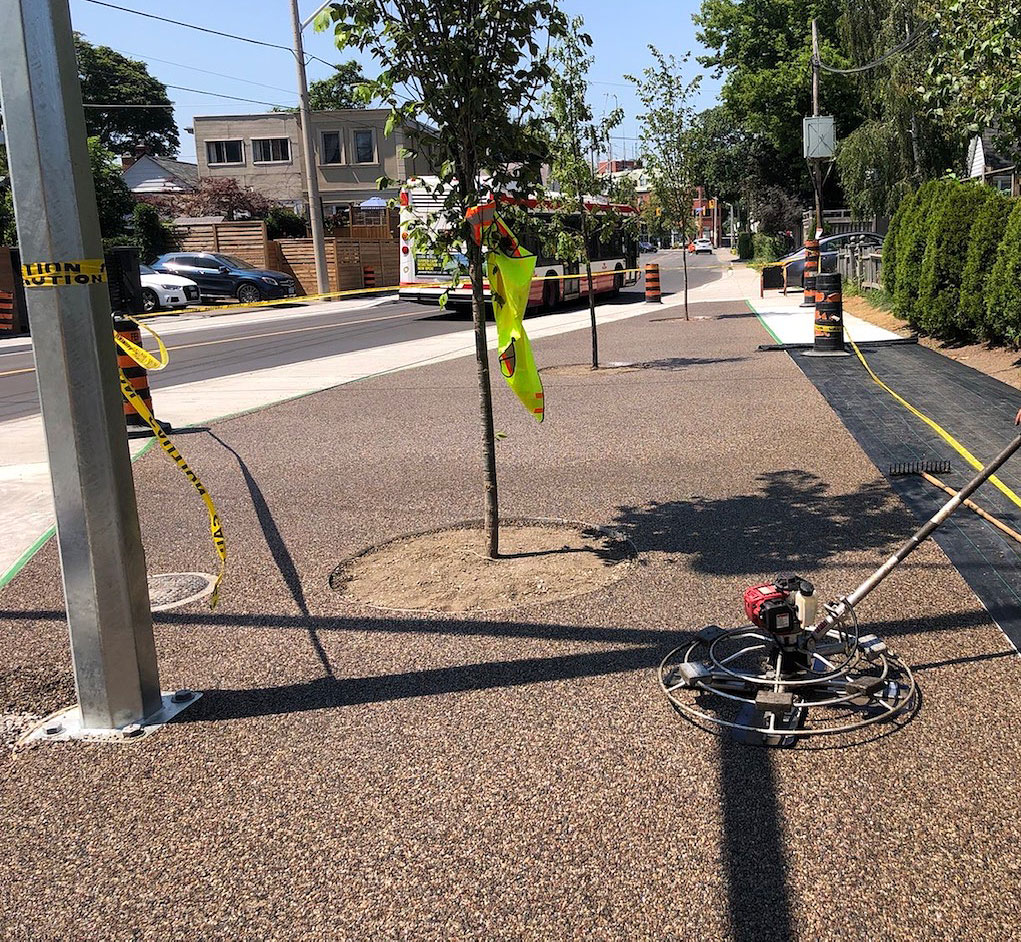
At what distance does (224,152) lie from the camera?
58.0 m

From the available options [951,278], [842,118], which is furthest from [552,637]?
[842,118]

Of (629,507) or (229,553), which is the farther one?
→ (629,507)

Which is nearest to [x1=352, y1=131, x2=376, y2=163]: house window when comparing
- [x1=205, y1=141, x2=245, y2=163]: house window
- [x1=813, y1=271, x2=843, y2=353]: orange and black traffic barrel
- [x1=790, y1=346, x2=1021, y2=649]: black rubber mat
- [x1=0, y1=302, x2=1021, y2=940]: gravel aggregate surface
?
[x1=205, y1=141, x2=245, y2=163]: house window

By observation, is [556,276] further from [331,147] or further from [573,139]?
[331,147]

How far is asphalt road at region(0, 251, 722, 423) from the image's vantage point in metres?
15.8

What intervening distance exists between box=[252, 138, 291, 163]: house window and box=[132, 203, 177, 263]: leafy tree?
18500mm

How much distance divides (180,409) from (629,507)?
7.22 m

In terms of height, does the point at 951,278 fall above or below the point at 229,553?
above

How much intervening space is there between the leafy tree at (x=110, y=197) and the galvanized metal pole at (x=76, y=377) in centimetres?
3683

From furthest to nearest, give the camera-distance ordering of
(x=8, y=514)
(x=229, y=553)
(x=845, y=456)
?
(x=845, y=456), (x=8, y=514), (x=229, y=553)

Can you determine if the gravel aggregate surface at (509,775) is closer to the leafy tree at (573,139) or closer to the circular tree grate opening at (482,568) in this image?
the circular tree grate opening at (482,568)

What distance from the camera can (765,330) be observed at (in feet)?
63.6

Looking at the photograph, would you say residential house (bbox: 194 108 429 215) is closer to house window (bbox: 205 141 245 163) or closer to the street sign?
house window (bbox: 205 141 245 163)

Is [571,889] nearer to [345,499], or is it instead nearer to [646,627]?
[646,627]
